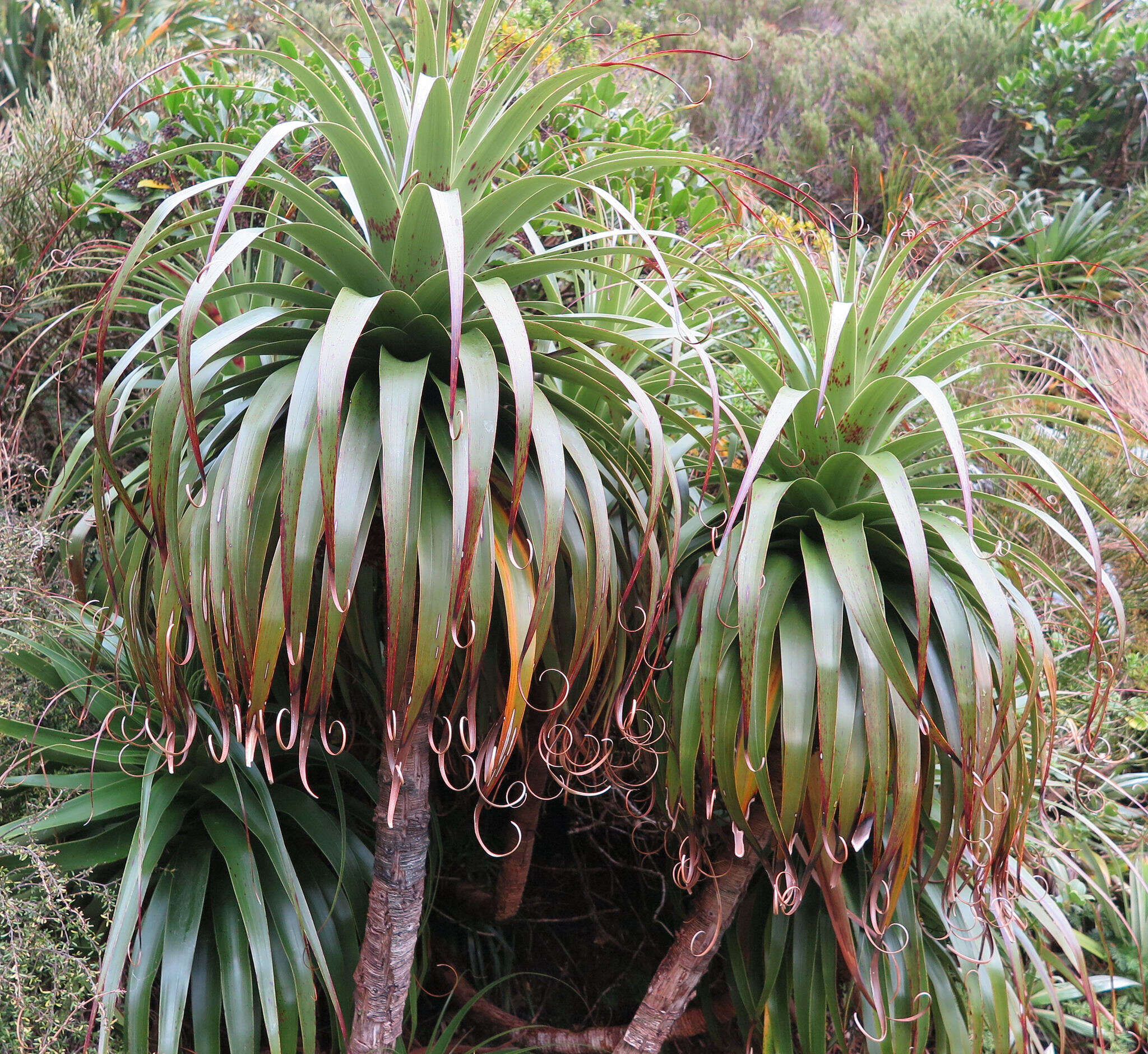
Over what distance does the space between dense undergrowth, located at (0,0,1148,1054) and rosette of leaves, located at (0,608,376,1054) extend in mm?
32

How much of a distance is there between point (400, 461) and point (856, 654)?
76 cm

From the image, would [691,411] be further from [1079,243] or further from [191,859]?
[1079,243]

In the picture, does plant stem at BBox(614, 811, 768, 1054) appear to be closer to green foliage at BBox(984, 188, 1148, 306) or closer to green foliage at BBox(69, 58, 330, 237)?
green foliage at BBox(69, 58, 330, 237)

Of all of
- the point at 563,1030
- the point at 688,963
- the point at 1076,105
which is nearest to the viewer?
the point at 688,963

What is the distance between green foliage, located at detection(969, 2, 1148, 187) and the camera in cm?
512

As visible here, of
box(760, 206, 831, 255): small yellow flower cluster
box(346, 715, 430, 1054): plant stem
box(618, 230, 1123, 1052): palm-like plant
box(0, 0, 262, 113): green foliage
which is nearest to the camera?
box(618, 230, 1123, 1052): palm-like plant

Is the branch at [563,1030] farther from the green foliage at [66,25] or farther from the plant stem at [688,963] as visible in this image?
the green foliage at [66,25]

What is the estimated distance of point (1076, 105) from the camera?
17.1 feet

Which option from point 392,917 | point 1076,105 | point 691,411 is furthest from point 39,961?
point 1076,105

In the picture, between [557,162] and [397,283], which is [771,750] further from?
[557,162]

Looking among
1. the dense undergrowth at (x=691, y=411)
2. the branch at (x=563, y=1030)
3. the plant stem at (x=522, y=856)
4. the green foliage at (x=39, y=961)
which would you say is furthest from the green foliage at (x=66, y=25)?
the branch at (x=563, y=1030)

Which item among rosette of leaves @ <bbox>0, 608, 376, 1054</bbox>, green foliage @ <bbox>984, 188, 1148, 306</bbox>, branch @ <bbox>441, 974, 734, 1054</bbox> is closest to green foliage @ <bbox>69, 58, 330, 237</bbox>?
rosette of leaves @ <bbox>0, 608, 376, 1054</bbox>

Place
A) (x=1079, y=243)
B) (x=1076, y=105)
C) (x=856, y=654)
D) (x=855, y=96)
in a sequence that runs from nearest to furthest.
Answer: (x=856, y=654), (x=1079, y=243), (x=1076, y=105), (x=855, y=96)

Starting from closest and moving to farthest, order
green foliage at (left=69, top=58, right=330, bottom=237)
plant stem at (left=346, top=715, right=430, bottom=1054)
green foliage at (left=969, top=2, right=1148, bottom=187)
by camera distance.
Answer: plant stem at (left=346, top=715, right=430, bottom=1054), green foliage at (left=69, top=58, right=330, bottom=237), green foliage at (left=969, top=2, right=1148, bottom=187)
